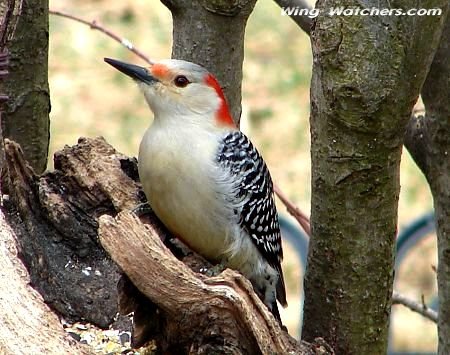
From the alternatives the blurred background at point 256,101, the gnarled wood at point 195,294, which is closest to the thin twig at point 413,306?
the gnarled wood at point 195,294

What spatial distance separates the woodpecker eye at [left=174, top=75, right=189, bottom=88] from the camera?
13.6 ft

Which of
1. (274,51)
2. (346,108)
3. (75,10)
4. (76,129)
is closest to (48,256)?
(346,108)

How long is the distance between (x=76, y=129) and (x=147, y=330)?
6989 millimetres

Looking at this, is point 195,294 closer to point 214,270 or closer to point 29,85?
point 214,270

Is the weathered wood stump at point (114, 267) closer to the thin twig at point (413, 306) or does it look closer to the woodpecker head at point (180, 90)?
the woodpecker head at point (180, 90)

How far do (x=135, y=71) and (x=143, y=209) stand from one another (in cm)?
57

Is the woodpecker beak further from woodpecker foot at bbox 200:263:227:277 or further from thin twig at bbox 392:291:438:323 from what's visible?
thin twig at bbox 392:291:438:323

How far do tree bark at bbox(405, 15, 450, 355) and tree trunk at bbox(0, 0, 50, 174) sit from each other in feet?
5.27

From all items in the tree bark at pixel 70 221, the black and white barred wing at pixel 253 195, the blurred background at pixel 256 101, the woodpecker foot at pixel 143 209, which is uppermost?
the blurred background at pixel 256 101

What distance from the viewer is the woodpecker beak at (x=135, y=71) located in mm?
4062

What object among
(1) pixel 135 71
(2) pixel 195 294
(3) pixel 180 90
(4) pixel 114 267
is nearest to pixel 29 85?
(1) pixel 135 71

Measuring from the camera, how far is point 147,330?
131 inches

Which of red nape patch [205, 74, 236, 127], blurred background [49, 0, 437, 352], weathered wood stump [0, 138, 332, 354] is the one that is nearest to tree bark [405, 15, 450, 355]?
weathered wood stump [0, 138, 332, 354]

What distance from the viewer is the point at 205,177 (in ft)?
13.4
